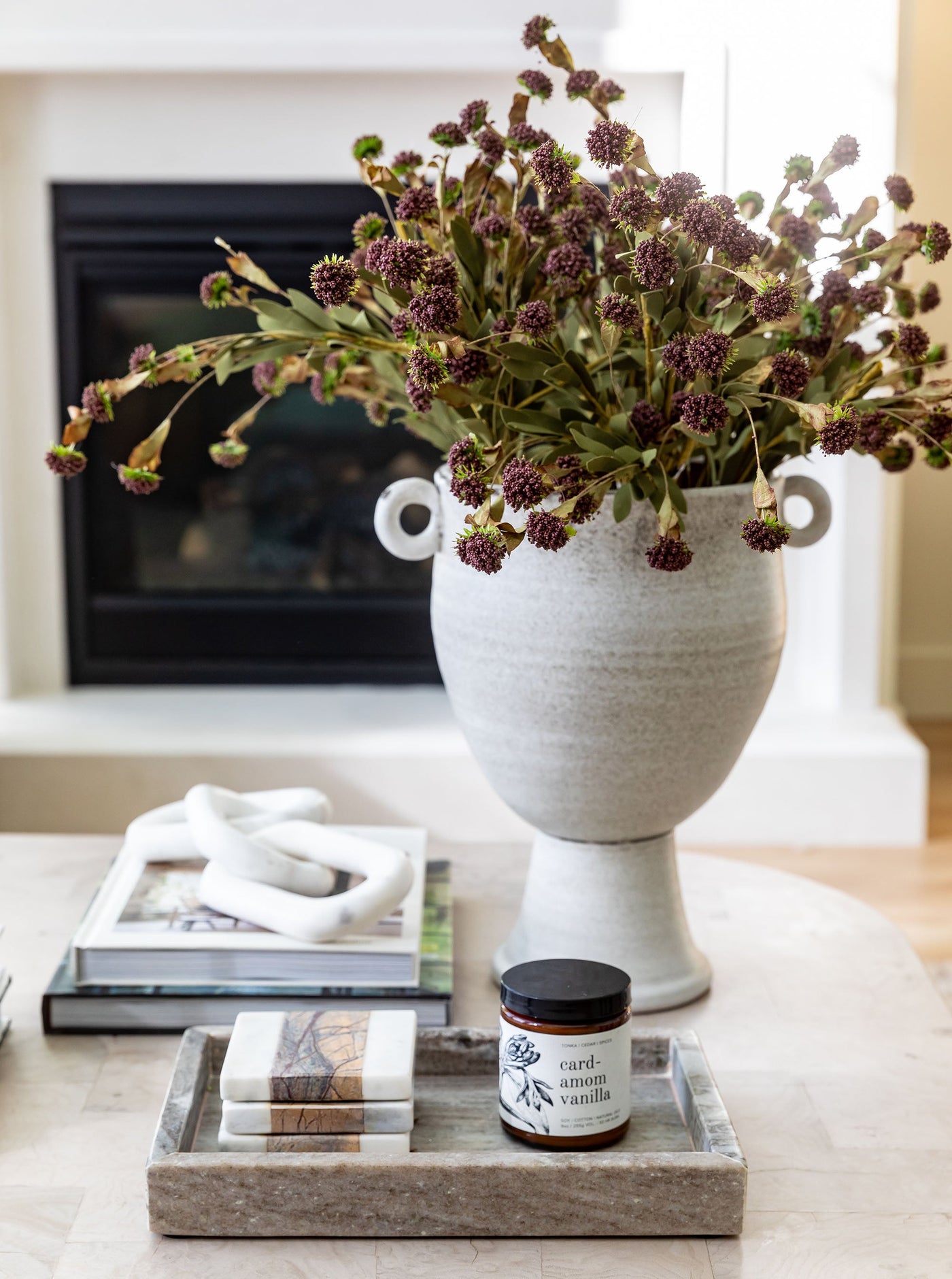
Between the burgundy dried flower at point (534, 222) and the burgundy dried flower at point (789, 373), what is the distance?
169 millimetres

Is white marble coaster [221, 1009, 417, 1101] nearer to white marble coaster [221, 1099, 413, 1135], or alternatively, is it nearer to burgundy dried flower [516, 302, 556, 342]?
white marble coaster [221, 1099, 413, 1135]

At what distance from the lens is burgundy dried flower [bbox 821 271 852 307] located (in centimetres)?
83

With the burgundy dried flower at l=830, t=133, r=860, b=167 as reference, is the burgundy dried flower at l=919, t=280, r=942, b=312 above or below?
below

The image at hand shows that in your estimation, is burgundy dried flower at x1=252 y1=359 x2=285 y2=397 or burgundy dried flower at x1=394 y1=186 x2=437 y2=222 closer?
burgundy dried flower at x1=394 y1=186 x2=437 y2=222

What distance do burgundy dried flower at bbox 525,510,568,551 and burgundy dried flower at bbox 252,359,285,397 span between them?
0.31m

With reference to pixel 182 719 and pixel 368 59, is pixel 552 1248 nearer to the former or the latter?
pixel 182 719

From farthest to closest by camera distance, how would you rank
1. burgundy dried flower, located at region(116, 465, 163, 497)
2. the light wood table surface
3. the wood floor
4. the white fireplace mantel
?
the white fireplace mantel, the wood floor, burgundy dried flower, located at region(116, 465, 163, 497), the light wood table surface

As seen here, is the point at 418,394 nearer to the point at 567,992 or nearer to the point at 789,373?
the point at 789,373

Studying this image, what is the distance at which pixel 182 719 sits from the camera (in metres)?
2.37

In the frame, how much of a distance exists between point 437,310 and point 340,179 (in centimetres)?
179

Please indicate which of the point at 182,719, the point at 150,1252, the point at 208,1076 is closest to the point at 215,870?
the point at 208,1076

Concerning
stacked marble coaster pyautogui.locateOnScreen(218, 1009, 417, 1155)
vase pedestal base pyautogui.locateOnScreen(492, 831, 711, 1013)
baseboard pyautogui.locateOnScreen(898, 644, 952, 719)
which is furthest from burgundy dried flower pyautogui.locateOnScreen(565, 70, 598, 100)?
baseboard pyautogui.locateOnScreen(898, 644, 952, 719)

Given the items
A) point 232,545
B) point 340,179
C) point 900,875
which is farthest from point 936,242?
point 232,545

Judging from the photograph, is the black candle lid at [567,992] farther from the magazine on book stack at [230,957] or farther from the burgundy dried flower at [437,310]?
the burgundy dried flower at [437,310]
